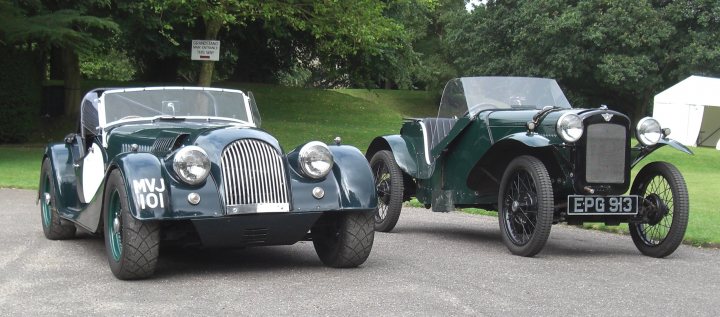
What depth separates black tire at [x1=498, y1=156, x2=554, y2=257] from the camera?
8266mm

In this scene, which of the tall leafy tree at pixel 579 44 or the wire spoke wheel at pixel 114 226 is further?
the tall leafy tree at pixel 579 44

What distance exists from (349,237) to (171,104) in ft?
8.31

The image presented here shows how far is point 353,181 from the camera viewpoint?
25.0ft

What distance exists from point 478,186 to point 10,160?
47.7 feet

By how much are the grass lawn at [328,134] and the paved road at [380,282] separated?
2.53 metres

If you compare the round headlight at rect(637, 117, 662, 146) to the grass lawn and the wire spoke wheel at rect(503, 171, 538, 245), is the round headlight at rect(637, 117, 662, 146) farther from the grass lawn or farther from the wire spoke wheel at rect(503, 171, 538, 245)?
the grass lawn

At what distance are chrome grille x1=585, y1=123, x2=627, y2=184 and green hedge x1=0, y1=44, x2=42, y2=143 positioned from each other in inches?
799

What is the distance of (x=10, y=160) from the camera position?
2130cm

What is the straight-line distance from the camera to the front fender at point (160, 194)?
6879mm

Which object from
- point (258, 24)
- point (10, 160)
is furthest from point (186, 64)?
point (10, 160)

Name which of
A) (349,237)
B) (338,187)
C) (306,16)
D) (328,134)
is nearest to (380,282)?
(349,237)

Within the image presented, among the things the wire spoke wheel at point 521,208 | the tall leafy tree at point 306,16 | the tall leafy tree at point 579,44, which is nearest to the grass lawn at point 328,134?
the wire spoke wheel at point 521,208

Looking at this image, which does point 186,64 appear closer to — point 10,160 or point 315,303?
point 10,160

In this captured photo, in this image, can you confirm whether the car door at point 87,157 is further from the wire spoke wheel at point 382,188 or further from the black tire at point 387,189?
the wire spoke wheel at point 382,188
